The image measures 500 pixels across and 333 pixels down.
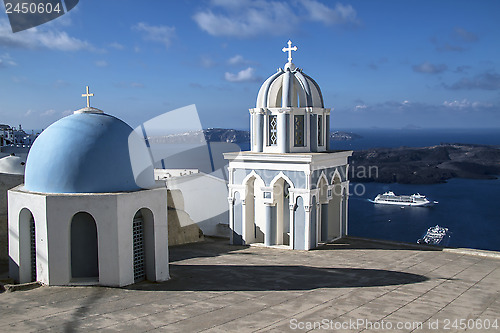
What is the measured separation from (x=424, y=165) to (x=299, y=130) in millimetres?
95446

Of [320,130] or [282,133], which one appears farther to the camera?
[320,130]

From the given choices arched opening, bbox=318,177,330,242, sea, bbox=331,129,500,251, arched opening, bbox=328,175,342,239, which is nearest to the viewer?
arched opening, bbox=318,177,330,242

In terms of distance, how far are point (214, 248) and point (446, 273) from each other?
23.2ft

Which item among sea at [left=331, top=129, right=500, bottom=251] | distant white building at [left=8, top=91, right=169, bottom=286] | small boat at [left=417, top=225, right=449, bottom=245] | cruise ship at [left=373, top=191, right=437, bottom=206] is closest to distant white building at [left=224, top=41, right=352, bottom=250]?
distant white building at [left=8, top=91, right=169, bottom=286]

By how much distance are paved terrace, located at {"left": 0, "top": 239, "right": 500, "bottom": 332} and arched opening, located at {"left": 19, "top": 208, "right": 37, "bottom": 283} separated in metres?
1.08

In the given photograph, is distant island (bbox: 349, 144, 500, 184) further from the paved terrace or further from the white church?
the white church

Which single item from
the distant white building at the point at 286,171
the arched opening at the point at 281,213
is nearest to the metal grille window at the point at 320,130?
the distant white building at the point at 286,171

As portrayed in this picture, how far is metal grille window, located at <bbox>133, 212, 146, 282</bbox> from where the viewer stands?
10820 mm

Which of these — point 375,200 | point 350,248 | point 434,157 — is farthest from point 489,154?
point 350,248

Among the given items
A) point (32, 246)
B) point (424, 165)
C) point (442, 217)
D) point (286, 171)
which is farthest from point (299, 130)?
point (424, 165)

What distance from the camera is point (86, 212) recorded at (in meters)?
10.2

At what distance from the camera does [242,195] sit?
53.0 feet

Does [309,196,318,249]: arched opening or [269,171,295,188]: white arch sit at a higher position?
[269,171,295,188]: white arch

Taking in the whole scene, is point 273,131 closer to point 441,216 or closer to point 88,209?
point 88,209
